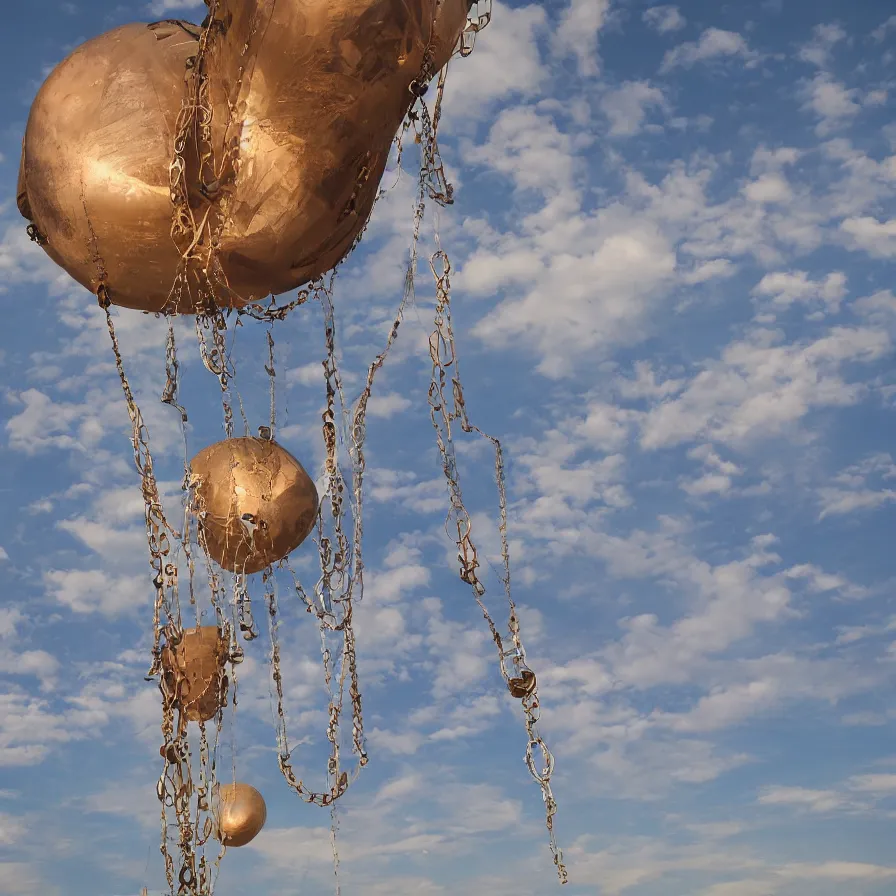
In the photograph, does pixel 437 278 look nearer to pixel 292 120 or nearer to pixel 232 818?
pixel 292 120

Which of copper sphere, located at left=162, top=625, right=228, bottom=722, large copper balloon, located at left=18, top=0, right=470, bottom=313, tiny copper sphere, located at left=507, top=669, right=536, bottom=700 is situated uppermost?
large copper balloon, located at left=18, top=0, right=470, bottom=313

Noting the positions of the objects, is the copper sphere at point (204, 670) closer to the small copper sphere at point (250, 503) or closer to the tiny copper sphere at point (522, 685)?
the small copper sphere at point (250, 503)

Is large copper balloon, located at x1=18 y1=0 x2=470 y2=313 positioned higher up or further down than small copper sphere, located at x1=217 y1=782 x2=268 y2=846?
higher up

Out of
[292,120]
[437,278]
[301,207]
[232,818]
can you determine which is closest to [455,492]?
[437,278]

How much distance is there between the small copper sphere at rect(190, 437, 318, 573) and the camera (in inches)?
159

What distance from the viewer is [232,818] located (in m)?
5.67

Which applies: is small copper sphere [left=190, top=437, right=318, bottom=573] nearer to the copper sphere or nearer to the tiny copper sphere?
the copper sphere

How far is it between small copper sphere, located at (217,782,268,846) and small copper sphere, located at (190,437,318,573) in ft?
6.66

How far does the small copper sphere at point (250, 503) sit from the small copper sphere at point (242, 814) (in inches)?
79.9

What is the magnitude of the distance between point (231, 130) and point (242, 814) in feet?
13.7

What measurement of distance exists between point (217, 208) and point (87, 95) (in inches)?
17.5

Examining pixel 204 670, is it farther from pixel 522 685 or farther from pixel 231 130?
pixel 231 130

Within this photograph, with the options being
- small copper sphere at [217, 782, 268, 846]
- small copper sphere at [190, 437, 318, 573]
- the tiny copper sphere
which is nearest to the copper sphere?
small copper sphere at [190, 437, 318, 573]

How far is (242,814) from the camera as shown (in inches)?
225
